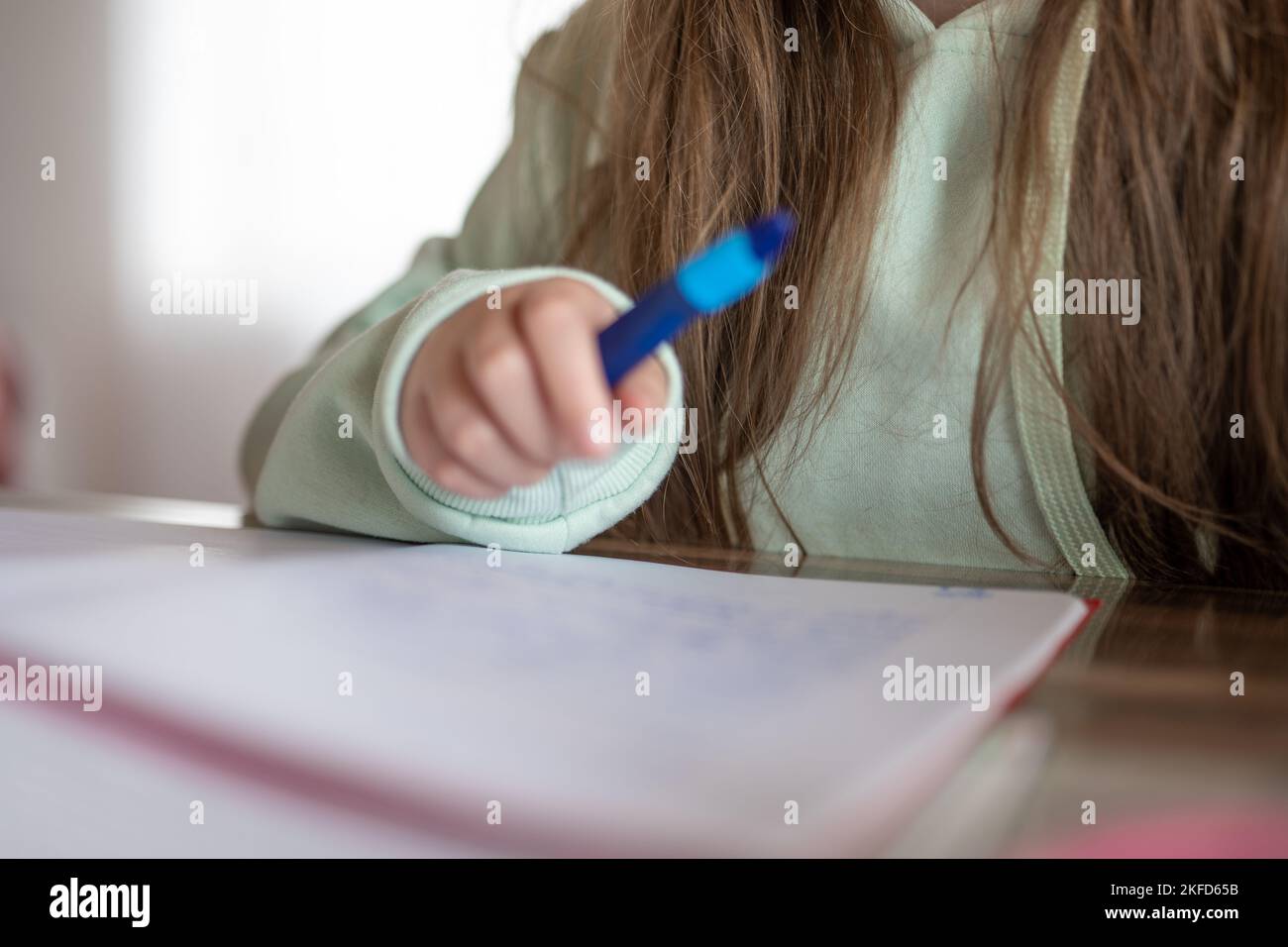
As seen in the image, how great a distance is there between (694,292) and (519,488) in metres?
0.14

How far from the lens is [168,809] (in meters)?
0.15

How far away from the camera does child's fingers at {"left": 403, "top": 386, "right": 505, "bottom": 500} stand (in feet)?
1.07

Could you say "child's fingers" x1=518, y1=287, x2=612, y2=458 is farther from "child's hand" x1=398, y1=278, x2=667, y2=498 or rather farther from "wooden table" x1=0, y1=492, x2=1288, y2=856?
"wooden table" x1=0, y1=492, x2=1288, y2=856

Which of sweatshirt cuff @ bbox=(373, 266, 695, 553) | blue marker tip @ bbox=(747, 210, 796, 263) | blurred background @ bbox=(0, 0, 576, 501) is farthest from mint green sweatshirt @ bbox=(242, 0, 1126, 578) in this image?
blurred background @ bbox=(0, 0, 576, 501)

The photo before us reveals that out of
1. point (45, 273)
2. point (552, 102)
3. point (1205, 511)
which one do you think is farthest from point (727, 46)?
point (45, 273)

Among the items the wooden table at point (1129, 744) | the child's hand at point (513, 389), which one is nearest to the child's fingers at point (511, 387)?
the child's hand at point (513, 389)

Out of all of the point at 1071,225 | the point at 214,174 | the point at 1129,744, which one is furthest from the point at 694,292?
the point at 214,174

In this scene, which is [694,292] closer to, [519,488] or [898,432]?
[519,488]

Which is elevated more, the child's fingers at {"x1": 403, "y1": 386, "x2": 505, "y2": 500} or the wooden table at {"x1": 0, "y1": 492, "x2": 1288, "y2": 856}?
the child's fingers at {"x1": 403, "y1": 386, "x2": 505, "y2": 500}

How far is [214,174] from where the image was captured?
2.12 meters

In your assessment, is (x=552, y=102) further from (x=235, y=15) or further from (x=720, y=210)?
(x=235, y=15)

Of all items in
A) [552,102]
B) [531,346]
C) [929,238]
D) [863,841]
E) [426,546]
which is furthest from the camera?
[552,102]

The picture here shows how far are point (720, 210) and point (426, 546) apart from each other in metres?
0.22

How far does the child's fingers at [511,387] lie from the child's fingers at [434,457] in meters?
0.04
